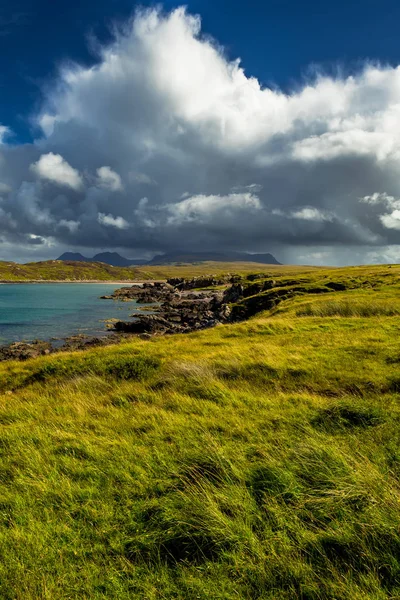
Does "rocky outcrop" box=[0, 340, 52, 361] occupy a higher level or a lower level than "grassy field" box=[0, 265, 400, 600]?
lower

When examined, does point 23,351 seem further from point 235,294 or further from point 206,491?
point 235,294

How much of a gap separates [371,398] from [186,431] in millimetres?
6194

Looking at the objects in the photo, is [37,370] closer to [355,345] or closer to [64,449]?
[64,449]

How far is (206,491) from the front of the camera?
5.54 meters

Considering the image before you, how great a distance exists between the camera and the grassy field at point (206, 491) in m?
4.18

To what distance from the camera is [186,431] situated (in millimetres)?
8188

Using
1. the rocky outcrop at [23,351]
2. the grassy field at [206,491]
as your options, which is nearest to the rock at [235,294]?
the rocky outcrop at [23,351]

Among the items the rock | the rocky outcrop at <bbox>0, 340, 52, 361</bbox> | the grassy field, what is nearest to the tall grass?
the grassy field

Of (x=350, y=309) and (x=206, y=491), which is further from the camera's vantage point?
(x=350, y=309)

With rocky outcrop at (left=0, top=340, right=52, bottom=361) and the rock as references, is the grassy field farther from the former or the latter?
the rock

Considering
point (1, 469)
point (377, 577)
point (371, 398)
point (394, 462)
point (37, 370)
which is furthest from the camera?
point (37, 370)

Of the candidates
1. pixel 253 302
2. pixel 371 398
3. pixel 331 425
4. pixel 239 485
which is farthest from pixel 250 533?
pixel 253 302

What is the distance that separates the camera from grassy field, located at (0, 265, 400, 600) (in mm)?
4180

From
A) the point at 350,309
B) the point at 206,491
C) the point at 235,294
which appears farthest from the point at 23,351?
the point at 235,294
